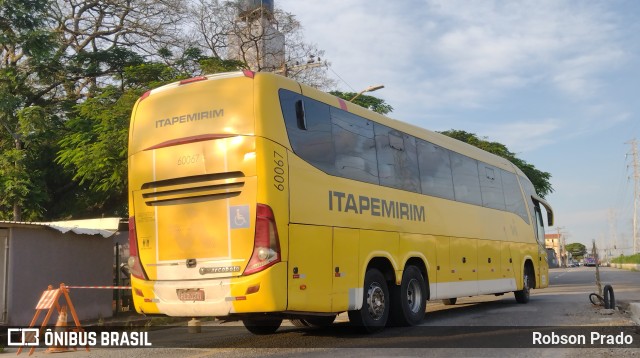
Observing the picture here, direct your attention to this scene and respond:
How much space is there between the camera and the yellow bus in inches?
318

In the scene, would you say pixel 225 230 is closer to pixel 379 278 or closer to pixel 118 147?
pixel 379 278

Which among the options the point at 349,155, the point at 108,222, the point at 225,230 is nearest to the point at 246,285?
the point at 225,230

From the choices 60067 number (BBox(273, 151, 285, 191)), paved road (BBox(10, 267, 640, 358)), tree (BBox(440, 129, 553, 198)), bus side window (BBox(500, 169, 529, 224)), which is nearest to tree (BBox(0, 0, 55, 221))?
paved road (BBox(10, 267, 640, 358))

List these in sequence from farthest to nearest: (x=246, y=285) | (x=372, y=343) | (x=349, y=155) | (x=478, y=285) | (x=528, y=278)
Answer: (x=528, y=278) → (x=478, y=285) → (x=349, y=155) → (x=372, y=343) → (x=246, y=285)

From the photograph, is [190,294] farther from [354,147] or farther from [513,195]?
[513,195]

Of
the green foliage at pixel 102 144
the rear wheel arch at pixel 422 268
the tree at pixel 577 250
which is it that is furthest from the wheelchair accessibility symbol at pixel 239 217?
the tree at pixel 577 250

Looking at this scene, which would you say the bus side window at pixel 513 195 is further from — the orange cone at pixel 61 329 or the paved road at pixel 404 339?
the orange cone at pixel 61 329

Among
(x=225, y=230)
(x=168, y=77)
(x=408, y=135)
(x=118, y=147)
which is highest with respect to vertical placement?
(x=168, y=77)

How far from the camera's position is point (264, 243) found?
7.95 metres

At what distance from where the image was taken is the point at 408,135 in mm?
12078

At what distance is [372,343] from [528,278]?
10215mm

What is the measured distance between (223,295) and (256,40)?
22.7m

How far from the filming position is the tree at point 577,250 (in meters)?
179

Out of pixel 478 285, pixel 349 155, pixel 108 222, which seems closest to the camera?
pixel 349 155
